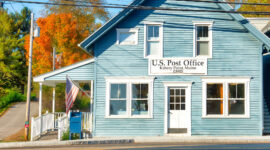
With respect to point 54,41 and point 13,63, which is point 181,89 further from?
point 13,63

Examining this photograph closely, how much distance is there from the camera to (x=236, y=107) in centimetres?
1589

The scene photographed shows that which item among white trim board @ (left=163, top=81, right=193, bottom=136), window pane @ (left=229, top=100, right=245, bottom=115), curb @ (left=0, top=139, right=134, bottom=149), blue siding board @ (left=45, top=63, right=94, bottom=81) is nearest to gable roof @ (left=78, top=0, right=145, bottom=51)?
blue siding board @ (left=45, top=63, right=94, bottom=81)

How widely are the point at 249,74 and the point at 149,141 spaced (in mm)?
5903

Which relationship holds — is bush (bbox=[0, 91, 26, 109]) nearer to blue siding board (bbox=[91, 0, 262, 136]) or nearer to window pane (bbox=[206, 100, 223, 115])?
blue siding board (bbox=[91, 0, 262, 136])

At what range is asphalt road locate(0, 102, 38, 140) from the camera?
741 inches

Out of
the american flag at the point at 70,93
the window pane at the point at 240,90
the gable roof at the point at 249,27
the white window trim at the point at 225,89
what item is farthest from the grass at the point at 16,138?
the gable roof at the point at 249,27

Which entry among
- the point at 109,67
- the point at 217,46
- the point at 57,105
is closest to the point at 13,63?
the point at 57,105

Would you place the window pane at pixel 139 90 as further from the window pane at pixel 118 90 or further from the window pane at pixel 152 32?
the window pane at pixel 152 32

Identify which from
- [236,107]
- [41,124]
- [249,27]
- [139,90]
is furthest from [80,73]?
[249,27]

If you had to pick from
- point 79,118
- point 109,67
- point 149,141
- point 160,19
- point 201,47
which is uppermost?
point 160,19

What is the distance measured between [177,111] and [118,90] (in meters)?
3.08

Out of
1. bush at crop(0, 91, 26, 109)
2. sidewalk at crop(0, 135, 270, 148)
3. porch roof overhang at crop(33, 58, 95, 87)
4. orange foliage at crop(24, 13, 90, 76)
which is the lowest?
sidewalk at crop(0, 135, 270, 148)

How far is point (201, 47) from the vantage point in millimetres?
16203

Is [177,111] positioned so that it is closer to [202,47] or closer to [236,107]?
[236,107]
